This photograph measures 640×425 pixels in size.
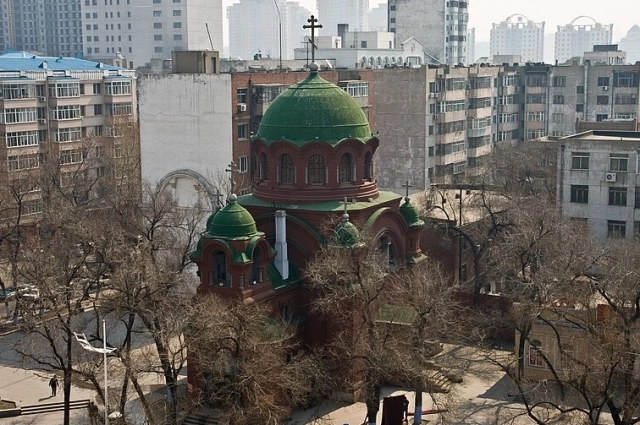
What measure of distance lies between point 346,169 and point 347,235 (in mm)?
4607

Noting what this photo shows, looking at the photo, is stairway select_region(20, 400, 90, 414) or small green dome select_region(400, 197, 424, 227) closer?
stairway select_region(20, 400, 90, 414)

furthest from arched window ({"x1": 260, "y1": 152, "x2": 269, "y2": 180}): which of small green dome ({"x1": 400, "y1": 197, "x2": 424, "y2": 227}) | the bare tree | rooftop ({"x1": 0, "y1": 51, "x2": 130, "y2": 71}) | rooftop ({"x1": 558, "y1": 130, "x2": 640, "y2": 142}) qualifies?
rooftop ({"x1": 0, "y1": 51, "x2": 130, "y2": 71})

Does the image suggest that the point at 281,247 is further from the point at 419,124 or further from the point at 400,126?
the point at 400,126

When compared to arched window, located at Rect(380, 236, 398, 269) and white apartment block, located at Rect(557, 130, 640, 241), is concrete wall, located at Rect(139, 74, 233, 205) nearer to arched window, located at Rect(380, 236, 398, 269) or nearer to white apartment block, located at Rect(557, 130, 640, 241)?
arched window, located at Rect(380, 236, 398, 269)

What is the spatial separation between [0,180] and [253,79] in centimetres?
1845

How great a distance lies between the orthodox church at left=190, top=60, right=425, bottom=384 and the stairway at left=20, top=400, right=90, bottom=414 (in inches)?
304

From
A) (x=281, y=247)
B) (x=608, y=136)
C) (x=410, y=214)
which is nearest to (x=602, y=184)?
(x=608, y=136)

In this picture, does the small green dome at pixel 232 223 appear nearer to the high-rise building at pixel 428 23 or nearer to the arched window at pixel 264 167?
the arched window at pixel 264 167

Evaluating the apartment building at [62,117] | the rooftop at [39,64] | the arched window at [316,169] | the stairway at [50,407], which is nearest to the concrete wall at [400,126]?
the apartment building at [62,117]

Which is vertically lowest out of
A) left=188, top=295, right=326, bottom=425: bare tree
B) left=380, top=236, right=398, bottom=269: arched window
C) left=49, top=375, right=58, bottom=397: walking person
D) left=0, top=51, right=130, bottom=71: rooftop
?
left=49, top=375, right=58, bottom=397: walking person

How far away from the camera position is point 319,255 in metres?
36.4

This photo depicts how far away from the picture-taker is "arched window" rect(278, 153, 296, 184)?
38750 millimetres

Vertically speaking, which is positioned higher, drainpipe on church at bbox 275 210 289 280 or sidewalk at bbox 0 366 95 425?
drainpipe on church at bbox 275 210 289 280

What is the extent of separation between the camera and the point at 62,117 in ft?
248
